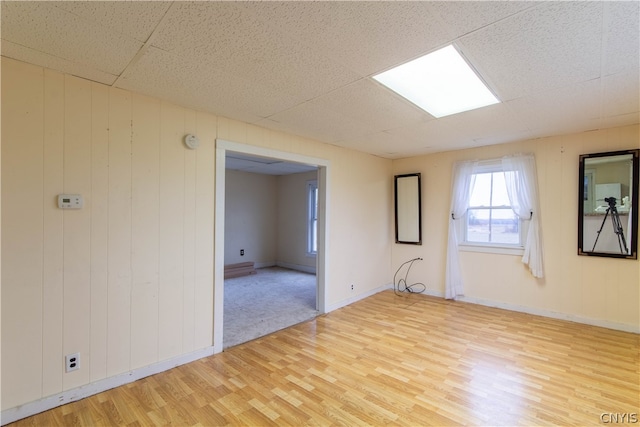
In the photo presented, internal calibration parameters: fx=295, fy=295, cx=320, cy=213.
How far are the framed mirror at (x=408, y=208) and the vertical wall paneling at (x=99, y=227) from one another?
169 inches

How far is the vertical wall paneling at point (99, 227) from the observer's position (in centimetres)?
224

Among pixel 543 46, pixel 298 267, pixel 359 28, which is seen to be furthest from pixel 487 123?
pixel 298 267

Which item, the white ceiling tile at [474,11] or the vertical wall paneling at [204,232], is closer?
the white ceiling tile at [474,11]

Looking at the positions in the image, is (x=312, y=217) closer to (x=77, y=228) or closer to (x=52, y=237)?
(x=77, y=228)

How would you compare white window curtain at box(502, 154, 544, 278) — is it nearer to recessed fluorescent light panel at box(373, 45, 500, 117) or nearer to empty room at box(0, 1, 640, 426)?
empty room at box(0, 1, 640, 426)

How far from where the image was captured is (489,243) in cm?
445

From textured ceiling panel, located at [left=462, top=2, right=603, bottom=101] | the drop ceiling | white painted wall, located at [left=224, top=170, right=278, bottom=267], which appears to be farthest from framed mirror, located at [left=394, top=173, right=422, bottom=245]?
white painted wall, located at [left=224, top=170, right=278, bottom=267]

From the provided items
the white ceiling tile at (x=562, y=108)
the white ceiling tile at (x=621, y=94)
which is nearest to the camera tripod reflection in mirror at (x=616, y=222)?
the white ceiling tile at (x=562, y=108)

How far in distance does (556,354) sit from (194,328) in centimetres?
351

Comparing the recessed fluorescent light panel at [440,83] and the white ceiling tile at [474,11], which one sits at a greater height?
the recessed fluorescent light panel at [440,83]

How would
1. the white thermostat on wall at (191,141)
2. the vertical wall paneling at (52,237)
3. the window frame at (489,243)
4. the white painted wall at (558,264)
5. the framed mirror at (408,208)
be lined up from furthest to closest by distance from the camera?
the framed mirror at (408,208)
the window frame at (489,243)
the white painted wall at (558,264)
the white thermostat on wall at (191,141)
the vertical wall paneling at (52,237)

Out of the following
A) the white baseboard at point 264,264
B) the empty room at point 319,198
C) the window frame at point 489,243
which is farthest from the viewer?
the white baseboard at point 264,264

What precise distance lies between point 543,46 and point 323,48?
1.33 meters

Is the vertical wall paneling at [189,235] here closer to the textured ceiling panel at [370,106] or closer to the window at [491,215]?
the textured ceiling panel at [370,106]
